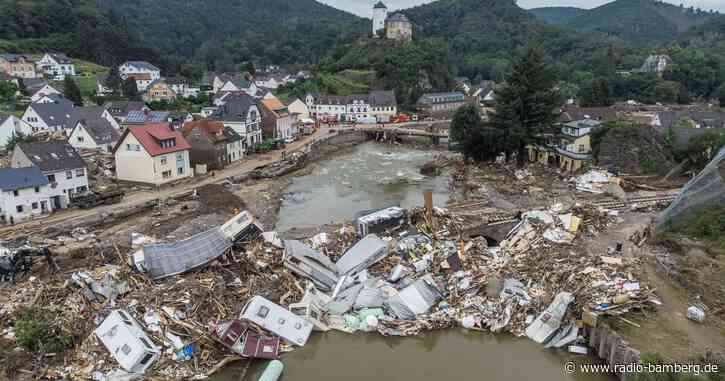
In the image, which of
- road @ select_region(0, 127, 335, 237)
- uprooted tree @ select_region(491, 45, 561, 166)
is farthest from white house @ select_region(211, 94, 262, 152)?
uprooted tree @ select_region(491, 45, 561, 166)

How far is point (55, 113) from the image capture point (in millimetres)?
40312

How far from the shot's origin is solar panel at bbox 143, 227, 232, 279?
1527 cm

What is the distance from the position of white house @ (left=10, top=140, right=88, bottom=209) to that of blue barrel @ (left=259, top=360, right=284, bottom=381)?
17.5 m

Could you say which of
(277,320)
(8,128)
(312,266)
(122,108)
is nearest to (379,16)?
(122,108)

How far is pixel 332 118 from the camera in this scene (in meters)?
64.6

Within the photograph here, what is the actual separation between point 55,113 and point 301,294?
3689 cm

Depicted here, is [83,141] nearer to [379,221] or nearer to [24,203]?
[24,203]

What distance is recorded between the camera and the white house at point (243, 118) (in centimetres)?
4031

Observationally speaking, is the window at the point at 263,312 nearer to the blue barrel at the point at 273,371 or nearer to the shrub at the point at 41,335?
the blue barrel at the point at 273,371

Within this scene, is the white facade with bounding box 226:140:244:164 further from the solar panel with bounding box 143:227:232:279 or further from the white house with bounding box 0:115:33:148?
the solar panel with bounding box 143:227:232:279

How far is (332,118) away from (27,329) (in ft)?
179

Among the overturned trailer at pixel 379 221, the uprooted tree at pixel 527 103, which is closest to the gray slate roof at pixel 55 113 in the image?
the overturned trailer at pixel 379 221

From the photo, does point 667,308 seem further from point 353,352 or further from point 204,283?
point 204,283

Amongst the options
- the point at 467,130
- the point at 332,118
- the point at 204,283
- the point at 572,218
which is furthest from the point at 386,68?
the point at 204,283
